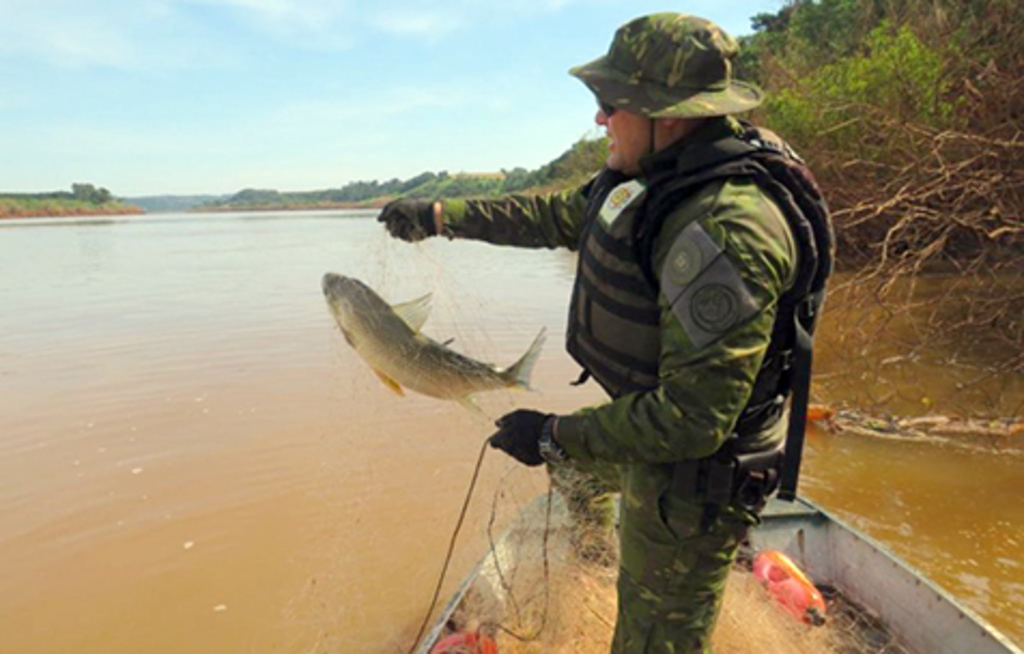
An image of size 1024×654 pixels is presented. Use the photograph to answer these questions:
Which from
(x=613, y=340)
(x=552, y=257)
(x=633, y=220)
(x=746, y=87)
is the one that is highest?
(x=746, y=87)

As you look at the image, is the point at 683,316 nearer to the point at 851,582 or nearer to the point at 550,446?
the point at 550,446

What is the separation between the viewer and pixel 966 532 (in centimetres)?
559

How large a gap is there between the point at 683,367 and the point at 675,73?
942 millimetres

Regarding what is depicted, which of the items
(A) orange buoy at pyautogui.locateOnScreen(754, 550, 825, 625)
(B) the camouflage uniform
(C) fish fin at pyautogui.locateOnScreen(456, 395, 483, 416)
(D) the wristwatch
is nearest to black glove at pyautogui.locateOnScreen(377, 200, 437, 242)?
(C) fish fin at pyautogui.locateOnScreen(456, 395, 483, 416)

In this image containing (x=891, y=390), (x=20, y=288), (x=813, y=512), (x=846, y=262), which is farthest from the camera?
(x=20, y=288)

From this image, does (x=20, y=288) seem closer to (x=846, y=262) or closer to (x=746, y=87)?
(x=846, y=262)

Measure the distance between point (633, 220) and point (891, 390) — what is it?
8.48 metres

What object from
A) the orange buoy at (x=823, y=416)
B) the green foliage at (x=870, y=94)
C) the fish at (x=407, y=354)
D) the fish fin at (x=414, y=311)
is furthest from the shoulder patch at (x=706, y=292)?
the green foliage at (x=870, y=94)

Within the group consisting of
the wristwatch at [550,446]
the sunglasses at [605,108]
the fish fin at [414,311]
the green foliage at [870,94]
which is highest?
the green foliage at [870,94]

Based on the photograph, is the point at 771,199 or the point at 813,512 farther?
the point at 813,512

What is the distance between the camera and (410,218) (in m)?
3.59

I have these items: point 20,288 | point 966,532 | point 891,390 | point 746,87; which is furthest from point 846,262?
point 20,288

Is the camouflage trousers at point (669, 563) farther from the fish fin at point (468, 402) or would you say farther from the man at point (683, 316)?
the fish fin at point (468, 402)

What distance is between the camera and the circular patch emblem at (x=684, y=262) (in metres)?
1.99
